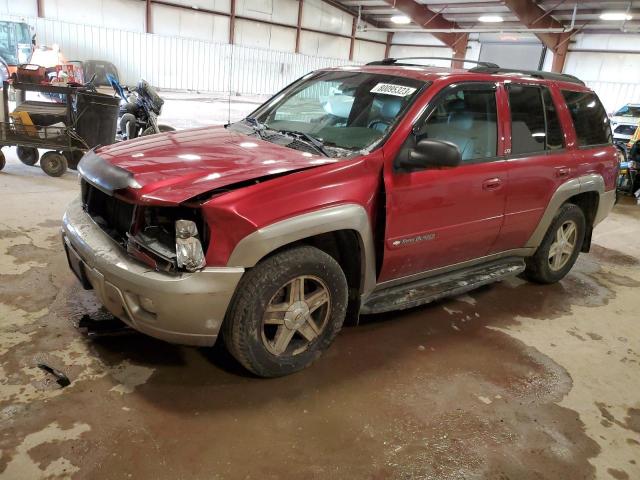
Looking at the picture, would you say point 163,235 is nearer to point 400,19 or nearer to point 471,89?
point 471,89

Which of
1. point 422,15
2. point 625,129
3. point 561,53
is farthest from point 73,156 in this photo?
point 561,53

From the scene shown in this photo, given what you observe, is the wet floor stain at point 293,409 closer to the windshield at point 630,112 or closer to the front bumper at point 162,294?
the front bumper at point 162,294

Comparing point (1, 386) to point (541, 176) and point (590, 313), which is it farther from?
point (590, 313)

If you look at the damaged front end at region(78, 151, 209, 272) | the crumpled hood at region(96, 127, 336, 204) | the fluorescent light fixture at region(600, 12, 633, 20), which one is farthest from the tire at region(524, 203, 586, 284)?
the fluorescent light fixture at region(600, 12, 633, 20)

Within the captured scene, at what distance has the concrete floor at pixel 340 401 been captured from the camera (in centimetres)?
214

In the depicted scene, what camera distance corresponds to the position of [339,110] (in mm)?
3291

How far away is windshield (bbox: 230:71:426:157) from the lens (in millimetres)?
2916

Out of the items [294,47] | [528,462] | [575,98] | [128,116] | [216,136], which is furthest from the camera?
[294,47]

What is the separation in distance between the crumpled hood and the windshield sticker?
727 millimetres

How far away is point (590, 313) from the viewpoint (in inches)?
155

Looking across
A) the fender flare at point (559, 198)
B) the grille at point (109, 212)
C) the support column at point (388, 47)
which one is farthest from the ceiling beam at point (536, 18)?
the grille at point (109, 212)

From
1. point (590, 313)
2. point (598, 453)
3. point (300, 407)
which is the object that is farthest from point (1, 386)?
point (590, 313)

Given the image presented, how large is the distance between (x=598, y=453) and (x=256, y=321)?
1.75 m

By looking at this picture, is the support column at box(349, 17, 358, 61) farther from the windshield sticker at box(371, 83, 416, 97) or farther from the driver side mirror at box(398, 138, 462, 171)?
the driver side mirror at box(398, 138, 462, 171)
